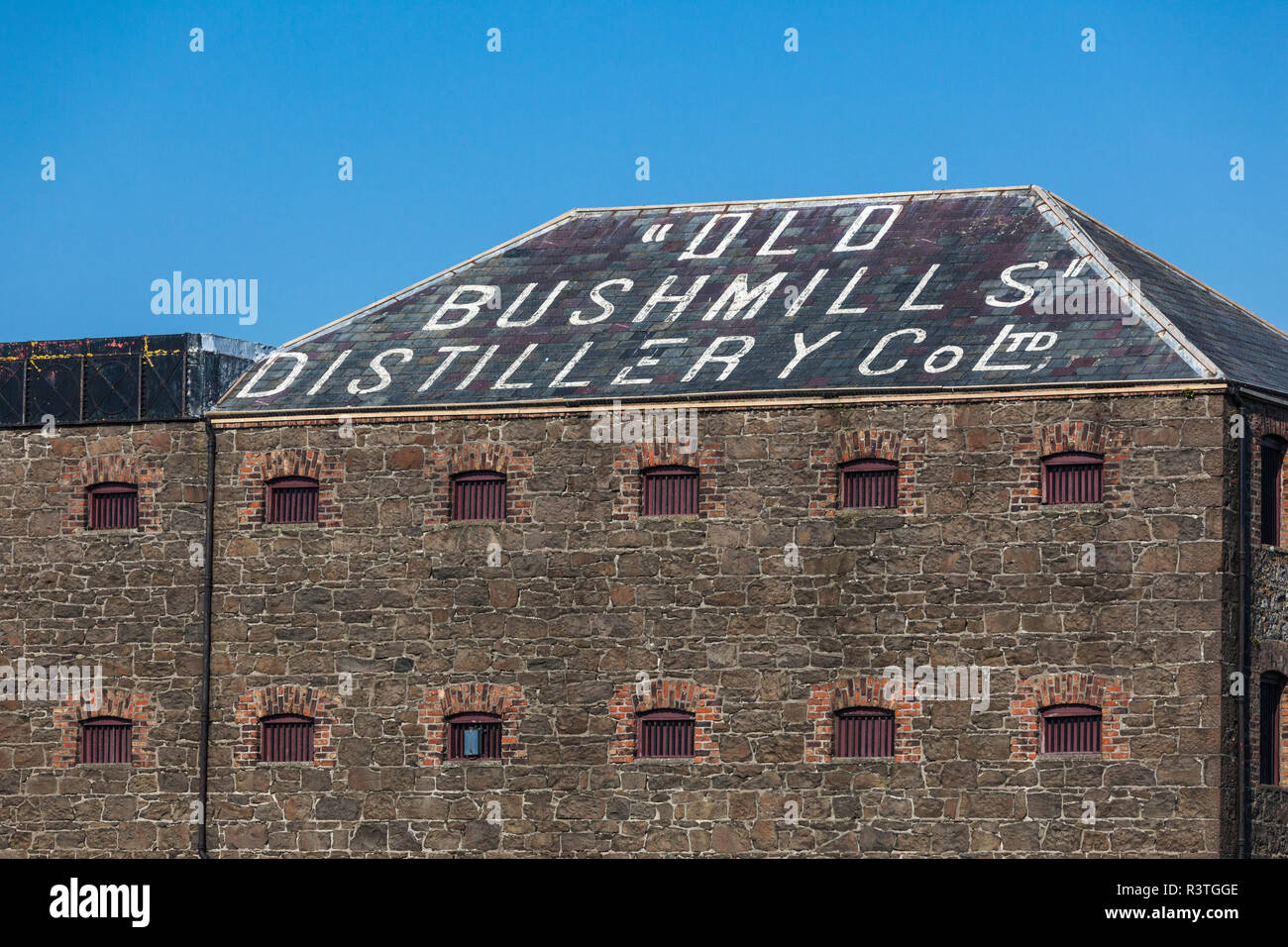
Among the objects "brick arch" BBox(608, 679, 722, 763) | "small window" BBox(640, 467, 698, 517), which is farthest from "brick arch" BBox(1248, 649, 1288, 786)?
"small window" BBox(640, 467, 698, 517)

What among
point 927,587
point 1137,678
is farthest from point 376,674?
point 1137,678

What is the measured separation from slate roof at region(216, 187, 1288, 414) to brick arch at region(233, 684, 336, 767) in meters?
4.24

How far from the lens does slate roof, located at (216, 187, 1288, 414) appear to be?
112 feet

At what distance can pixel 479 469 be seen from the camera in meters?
35.5

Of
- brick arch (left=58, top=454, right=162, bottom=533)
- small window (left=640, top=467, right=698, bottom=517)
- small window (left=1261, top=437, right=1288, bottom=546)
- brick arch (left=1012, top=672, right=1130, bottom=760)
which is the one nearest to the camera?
brick arch (left=1012, top=672, right=1130, bottom=760)

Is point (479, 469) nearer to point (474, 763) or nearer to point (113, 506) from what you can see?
point (474, 763)

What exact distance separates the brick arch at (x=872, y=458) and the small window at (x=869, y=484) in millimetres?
97

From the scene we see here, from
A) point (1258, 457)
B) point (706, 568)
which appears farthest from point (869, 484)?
point (1258, 457)

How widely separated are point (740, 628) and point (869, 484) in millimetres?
2675

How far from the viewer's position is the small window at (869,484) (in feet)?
111

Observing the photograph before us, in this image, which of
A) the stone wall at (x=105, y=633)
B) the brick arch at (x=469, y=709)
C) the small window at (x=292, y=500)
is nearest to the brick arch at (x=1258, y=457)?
the brick arch at (x=469, y=709)

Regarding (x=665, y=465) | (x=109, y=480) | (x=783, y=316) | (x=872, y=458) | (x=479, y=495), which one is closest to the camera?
(x=872, y=458)

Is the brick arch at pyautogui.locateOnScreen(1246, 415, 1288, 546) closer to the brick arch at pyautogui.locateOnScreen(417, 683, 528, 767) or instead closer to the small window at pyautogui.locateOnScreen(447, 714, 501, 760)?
the brick arch at pyautogui.locateOnScreen(417, 683, 528, 767)
